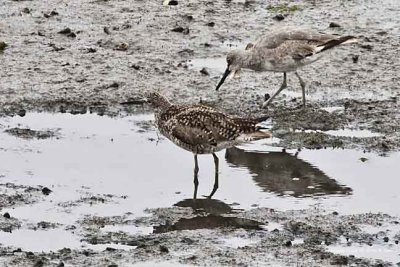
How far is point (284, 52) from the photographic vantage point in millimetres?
13633

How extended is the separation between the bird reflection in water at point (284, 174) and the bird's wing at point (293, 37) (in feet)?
6.26

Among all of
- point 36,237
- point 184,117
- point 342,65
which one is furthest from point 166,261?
point 342,65

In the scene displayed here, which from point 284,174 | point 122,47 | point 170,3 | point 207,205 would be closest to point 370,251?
point 207,205

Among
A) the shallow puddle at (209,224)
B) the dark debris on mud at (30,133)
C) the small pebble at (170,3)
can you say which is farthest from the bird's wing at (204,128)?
the small pebble at (170,3)

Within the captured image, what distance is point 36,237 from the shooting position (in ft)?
32.0

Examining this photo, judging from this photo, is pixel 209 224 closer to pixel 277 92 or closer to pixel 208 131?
pixel 208 131

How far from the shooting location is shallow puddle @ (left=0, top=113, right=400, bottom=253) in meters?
10.6

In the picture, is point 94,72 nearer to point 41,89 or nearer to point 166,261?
point 41,89

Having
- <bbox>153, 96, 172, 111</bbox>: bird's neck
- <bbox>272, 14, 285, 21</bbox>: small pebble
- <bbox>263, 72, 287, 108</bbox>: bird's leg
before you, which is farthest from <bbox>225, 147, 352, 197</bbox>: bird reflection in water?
<bbox>272, 14, 285, 21</bbox>: small pebble

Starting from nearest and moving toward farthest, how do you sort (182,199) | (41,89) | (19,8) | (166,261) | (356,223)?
(166,261), (356,223), (182,199), (41,89), (19,8)

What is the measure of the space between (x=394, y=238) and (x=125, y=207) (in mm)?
2273

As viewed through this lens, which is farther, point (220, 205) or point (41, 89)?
point (41, 89)

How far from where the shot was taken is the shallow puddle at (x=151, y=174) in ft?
34.8

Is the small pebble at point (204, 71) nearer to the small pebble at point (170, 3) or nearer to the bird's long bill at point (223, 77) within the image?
the bird's long bill at point (223, 77)
